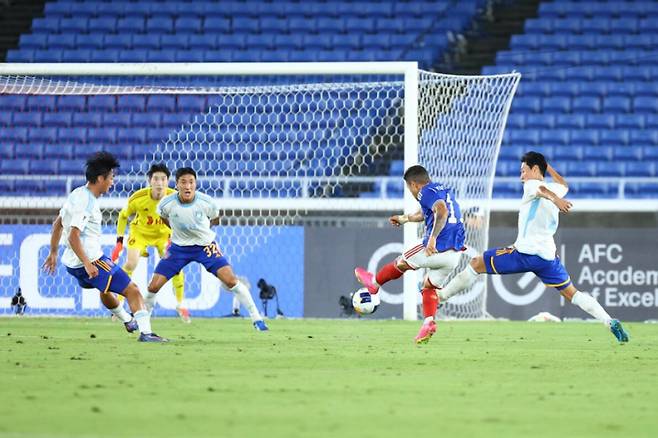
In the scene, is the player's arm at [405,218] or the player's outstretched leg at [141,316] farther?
the player's arm at [405,218]

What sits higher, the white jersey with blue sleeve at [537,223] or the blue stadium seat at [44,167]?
the blue stadium seat at [44,167]

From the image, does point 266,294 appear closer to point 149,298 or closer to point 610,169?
point 149,298

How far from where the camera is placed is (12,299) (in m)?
16.5

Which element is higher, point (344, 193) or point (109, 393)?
point (344, 193)

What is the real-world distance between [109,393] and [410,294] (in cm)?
932

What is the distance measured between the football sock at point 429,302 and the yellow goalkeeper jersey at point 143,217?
4.40m

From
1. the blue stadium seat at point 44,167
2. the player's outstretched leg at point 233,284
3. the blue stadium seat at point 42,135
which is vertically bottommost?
the player's outstretched leg at point 233,284

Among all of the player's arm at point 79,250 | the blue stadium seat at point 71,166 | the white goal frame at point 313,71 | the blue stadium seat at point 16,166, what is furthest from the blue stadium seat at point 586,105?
the player's arm at point 79,250

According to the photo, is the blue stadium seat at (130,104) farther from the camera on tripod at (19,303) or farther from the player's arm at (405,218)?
the player's arm at (405,218)

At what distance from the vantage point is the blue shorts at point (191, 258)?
1176cm

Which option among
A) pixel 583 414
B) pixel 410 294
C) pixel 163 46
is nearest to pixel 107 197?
pixel 410 294

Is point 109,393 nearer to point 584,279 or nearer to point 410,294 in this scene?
point 410,294

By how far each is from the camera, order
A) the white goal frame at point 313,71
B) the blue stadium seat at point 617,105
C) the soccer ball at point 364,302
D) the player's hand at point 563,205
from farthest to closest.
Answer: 1. the blue stadium seat at point 617,105
2. the white goal frame at point 313,71
3. the soccer ball at point 364,302
4. the player's hand at point 563,205

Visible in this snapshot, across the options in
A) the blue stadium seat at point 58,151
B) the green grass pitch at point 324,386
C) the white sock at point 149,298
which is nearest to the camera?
Result: the green grass pitch at point 324,386
